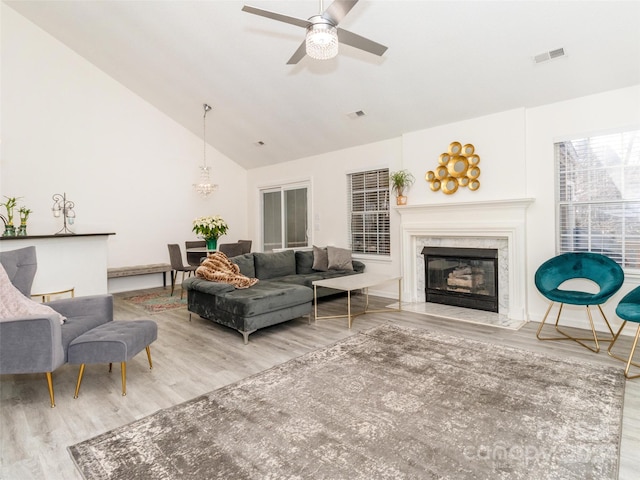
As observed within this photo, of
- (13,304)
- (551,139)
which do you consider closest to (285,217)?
(551,139)

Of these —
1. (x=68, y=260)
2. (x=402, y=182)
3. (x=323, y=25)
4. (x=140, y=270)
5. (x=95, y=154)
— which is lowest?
(x=140, y=270)

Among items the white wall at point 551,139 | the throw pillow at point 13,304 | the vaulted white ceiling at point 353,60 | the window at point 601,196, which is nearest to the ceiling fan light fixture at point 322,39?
the vaulted white ceiling at point 353,60

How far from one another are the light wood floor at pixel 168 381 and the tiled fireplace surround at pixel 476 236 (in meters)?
0.57

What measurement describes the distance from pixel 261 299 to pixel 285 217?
4.21 meters

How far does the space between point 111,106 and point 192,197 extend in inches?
90.0

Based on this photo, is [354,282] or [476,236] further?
[476,236]

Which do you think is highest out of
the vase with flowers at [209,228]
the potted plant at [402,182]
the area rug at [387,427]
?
the potted plant at [402,182]

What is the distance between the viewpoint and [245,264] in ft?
16.6

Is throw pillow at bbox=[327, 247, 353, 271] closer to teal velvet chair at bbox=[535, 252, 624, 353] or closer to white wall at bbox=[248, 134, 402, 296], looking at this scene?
white wall at bbox=[248, 134, 402, 296]

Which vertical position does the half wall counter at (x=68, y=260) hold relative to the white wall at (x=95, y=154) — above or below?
below

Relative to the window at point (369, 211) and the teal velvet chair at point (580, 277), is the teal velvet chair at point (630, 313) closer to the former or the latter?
the teal velvet chair at point (580, 277)

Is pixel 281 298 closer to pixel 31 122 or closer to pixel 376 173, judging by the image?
pixel 376 173

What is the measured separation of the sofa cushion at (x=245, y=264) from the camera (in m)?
5.00

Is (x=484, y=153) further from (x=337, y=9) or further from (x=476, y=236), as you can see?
(x=337, y=9)
